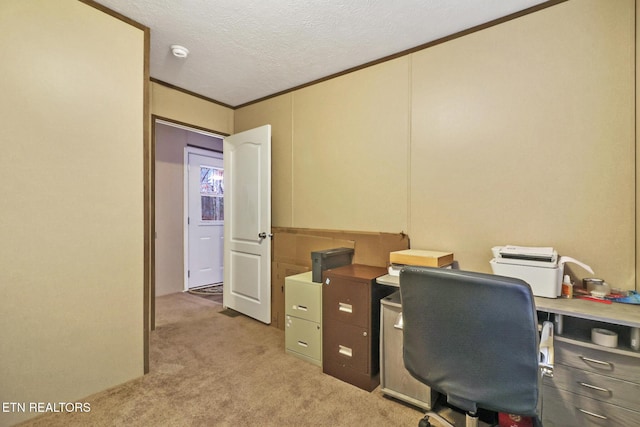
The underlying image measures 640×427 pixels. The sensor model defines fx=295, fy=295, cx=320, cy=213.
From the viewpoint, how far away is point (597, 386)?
1.37m

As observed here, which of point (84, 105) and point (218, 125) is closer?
point (84, 105)

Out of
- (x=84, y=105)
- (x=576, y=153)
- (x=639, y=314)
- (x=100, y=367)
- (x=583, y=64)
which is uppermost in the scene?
(x=583, y=64)

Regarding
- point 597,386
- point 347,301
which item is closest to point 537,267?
point 597,386

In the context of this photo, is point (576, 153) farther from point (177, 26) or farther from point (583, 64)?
point (177, 26)

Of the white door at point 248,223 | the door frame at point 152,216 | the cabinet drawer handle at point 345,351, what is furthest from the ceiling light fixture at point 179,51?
the cabinet drawer handle at point 345,351

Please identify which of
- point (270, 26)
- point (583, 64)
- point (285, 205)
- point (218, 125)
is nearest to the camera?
point (583, 64)

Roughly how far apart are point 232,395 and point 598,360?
205cm

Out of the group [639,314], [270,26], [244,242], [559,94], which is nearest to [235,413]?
[244,242]

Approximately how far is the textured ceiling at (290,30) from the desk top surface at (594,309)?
183cm

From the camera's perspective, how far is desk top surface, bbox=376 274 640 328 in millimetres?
1297

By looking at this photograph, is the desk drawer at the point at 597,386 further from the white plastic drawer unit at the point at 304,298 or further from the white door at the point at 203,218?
the white door at the point at 203,218

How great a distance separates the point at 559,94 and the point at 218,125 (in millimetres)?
3333

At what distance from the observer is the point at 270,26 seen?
2.13m

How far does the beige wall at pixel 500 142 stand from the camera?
1697 mm
